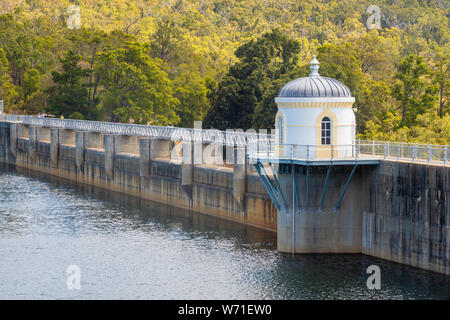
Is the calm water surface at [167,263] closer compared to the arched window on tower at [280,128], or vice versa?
the calm water surface at [167,263]

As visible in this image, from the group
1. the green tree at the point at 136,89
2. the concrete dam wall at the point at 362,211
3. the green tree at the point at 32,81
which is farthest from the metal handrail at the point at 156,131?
the green tree at the point at 32,81

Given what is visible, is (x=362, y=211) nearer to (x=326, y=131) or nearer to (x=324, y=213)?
(x=324, y=213)

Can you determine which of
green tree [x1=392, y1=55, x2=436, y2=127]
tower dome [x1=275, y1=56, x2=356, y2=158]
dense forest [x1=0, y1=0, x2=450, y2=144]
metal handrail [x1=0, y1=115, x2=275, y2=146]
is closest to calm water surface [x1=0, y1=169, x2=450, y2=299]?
metal handrail [x1=0, y1=115, x2=275, y2=146]

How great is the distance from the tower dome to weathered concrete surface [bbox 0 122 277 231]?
37.9 ft

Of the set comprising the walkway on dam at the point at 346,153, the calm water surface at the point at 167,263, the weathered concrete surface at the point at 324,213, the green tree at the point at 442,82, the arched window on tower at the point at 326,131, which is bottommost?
the calm water surface at the point at 167,263

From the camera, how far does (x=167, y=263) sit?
151 feet

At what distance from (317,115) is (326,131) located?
3.39 ft

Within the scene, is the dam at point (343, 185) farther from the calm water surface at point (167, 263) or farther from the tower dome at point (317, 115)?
the calm water surface at point (167, 263)

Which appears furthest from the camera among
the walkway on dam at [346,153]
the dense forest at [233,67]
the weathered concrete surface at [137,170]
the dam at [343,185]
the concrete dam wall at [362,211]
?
the dense forest at [233,67]

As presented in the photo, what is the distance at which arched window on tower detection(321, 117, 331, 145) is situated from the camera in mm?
44594

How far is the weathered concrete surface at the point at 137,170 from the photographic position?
58.7m

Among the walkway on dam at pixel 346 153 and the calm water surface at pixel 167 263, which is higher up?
the walkway on dam at pixel 346 153

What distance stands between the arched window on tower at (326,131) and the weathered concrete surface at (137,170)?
1151cm
